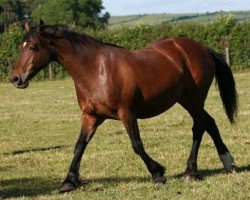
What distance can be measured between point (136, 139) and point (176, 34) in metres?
30.5

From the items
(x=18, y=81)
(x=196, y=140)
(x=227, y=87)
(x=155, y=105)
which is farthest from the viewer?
(x=227, y=87)

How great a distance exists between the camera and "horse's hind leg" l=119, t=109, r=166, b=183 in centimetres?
732

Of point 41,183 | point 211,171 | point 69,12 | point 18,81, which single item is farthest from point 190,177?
point 69,12

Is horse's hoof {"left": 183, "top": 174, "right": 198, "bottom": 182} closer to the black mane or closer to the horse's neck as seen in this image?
the horse's neck

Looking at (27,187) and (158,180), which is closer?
(158,180)

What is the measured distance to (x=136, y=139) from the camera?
293 inches

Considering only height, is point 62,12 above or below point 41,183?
below

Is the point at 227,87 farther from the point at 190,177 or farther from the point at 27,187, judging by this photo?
the point at 27,187

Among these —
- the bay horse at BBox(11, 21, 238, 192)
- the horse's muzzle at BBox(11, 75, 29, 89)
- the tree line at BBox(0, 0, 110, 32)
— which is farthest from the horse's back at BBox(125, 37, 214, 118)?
the tree line at BBox(0, 0, 110, 32)

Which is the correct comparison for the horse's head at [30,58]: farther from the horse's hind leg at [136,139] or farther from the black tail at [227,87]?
the black tail at [227,87]

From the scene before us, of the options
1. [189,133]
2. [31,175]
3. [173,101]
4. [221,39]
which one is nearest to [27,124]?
[189,133]

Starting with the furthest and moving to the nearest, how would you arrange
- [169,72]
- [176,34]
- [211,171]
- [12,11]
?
[12,11]
[176,34]
[211,171]
[169,72]

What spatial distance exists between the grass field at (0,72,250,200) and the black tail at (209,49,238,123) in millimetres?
897

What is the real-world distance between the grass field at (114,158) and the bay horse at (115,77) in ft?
1.59
